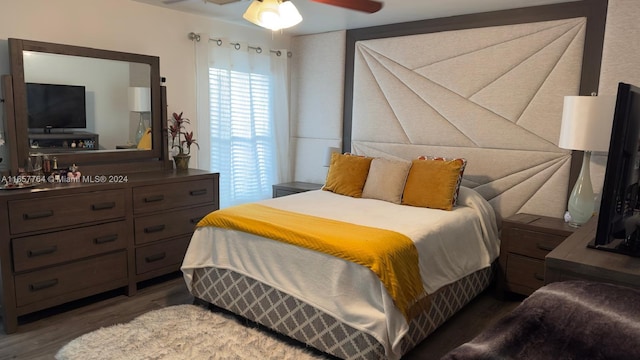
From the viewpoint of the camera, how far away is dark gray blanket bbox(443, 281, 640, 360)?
1098mm

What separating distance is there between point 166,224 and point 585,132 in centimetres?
306

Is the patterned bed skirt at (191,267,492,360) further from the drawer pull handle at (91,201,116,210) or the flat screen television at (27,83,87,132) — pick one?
the flat screen television at (27,83,87,132)

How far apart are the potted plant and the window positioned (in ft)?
0.92

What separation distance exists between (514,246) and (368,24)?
243 cm

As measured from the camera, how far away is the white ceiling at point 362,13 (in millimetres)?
3477

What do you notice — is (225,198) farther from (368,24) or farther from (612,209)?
(612,209)

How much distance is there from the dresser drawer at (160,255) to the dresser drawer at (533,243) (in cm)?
256

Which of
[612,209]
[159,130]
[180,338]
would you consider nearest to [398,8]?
[159,130]

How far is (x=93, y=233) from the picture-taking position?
3057mm

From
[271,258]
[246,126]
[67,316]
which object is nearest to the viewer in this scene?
[271,258]

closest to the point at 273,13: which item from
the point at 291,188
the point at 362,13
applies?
the point at 362,13

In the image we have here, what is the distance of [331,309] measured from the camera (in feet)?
7.91

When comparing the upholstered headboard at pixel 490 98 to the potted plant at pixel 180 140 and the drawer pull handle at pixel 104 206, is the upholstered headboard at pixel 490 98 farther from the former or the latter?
the drawer pull handle at pixel 104 206

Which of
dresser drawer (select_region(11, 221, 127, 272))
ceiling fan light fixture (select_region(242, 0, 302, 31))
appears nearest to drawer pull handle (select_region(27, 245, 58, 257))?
dresser drawer (select_region(11, 221, 127, 272))
